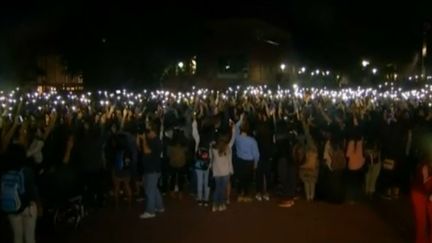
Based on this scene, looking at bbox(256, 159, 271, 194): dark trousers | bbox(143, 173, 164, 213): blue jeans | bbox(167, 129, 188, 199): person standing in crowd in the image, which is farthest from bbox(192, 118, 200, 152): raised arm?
bbox(143, 173, 164, 213): blue jeans

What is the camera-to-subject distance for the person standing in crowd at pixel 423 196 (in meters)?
8.63

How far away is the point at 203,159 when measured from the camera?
40.6 feet

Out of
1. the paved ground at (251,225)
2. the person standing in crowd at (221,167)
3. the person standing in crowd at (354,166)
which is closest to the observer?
the paved ground at (251,225)

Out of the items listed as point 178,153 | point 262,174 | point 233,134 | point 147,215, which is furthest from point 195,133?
point 147,215

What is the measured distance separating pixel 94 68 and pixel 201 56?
40.4 ft

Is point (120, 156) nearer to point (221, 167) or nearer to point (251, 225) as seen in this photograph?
point (221, 167)

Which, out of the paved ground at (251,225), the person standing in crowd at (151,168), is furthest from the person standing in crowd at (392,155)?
the person standing in crowd at (151,168)

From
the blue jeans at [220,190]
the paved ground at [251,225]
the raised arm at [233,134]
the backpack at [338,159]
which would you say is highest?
the raised arm at [233,134]

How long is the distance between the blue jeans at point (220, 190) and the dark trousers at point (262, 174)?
130cm

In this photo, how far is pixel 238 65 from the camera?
5181cm

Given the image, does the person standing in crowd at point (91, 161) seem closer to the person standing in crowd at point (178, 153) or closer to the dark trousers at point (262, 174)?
the person standing in crowd at point (178, 153)

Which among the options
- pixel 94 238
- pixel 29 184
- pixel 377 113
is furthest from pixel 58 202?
pixel 377 113

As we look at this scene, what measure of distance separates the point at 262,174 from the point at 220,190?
5.00 feet

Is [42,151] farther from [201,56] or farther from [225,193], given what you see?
[201,56]
